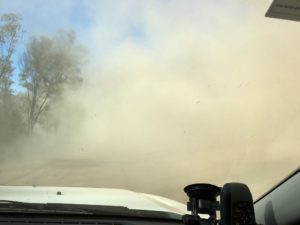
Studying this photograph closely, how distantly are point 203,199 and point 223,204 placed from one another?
173 millimetres

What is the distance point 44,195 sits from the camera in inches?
98.3

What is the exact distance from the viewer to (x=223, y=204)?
2.00 m

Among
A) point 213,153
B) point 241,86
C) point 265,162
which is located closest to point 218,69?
point 241,86

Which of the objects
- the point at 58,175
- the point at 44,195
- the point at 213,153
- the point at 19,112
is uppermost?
the point at 19,112

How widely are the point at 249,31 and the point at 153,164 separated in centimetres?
328

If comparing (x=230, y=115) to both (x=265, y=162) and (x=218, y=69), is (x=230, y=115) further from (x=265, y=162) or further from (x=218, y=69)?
(x=265, y=162)

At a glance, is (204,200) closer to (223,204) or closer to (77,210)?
(223,204)

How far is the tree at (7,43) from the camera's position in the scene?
25.1 ft

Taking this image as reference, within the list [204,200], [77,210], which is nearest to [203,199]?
[204,200]

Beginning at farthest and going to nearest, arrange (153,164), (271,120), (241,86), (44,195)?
1. (241,86)
2. (271,120)
3. (153,164)
4. (44,195)

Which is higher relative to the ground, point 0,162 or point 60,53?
point 60,53

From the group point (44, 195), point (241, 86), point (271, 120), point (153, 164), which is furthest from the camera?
point (241, 86)

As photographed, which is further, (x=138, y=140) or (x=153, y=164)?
(x=138, y=140)

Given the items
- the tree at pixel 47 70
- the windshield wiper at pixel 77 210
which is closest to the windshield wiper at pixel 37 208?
the windshield wiper at pixel 77 210
